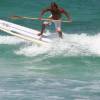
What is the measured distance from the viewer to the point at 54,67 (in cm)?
1642

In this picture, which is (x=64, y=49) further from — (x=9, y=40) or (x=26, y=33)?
(x=9, y=40)

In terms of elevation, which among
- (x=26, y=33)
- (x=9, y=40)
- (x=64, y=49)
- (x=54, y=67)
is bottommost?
(x=54, y=67)

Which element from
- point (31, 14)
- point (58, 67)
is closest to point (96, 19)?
point (31, 14)

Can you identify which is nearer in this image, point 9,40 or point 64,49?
point 64,49

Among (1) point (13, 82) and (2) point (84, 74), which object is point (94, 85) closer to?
(2) point (84, 74)

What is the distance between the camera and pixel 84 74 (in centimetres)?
1542

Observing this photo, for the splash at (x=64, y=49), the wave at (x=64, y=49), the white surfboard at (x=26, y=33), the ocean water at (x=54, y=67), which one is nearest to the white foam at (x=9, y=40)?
the ocean water at (x=54, y=67)

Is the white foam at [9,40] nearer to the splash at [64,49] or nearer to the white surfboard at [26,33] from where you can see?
the white surfboard at [26,33]

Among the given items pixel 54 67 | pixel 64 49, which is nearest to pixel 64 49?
pixel 64 49

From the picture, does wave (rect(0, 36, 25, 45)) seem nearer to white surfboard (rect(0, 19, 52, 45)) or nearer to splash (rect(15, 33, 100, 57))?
white surfboard (rect(0, 19, 52, 45))

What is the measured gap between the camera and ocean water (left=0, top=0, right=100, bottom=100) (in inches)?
542

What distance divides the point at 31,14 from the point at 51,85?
1423cm

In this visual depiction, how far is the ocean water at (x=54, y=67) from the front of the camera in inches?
542

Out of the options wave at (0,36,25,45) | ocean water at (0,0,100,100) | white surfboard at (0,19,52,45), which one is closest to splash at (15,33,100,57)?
ocean water at (0,0,100,100)
